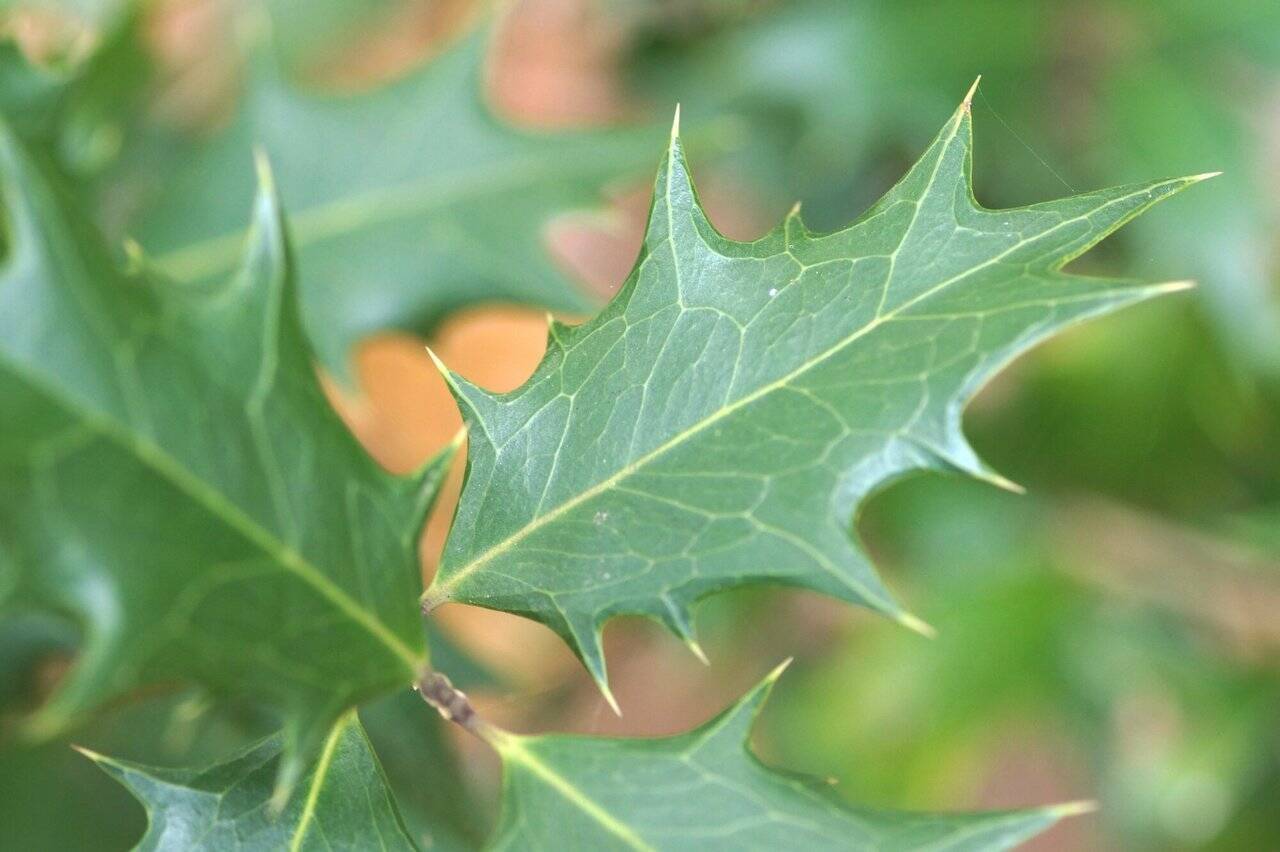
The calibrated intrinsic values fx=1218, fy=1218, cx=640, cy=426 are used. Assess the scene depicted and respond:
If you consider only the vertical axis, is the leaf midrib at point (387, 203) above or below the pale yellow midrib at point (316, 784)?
above

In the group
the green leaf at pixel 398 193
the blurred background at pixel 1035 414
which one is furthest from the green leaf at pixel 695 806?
the blurred background at pixel 1035 414

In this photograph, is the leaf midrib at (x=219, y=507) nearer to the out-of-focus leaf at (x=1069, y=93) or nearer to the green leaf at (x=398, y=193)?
the green leaf at (x=398, y=193)

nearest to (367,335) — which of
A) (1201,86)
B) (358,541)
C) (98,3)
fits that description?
(358,541)

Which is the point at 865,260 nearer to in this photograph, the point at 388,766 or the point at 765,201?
the point at 388,766

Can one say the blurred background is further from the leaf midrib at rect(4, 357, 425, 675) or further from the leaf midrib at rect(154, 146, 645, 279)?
the leaf midrib at rect(4, 357, 425, 675)

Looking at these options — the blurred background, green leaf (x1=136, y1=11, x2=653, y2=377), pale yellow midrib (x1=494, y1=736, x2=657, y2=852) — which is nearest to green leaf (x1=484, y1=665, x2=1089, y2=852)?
pale yellow midrib (x1=494, y1=736, x2=657, y2=852)

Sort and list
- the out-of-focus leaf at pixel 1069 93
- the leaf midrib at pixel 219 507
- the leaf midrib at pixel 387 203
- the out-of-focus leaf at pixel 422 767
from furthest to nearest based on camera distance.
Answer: the out-of-focus leaf at pixel 1069 93, the leaf midrib at pixel 387 203, the out-of-focus leaf at pixel 422 767, the leaf midrib at pixel 219 507

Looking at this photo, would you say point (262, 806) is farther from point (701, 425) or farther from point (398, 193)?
point (398, 193)
